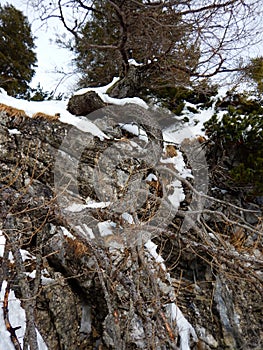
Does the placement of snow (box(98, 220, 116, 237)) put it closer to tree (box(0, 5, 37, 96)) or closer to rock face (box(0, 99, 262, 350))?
rock face (box(0, 99, 262, 350))

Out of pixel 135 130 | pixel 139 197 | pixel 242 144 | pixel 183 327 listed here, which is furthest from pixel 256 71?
pixel 183 327

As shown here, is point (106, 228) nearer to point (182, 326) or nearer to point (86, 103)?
point (182, 326)

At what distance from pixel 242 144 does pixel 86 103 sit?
Answer: 286 cm

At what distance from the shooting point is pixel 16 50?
7.14 metres

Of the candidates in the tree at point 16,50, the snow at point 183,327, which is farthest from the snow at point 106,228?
the tree at point 16,50

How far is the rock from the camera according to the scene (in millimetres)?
4805

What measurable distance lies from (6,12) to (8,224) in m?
7.75

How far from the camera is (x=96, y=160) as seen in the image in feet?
12.6

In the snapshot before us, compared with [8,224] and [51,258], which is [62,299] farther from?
[8,224]

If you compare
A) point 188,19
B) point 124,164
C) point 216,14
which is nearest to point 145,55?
point 188,19

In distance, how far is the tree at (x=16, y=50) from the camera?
22.7ft

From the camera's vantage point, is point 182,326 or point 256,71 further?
point 256,71

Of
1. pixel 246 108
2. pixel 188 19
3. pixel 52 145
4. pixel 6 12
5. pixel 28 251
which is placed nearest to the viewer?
pixel 28 251

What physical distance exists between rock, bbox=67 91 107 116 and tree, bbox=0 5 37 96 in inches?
112
